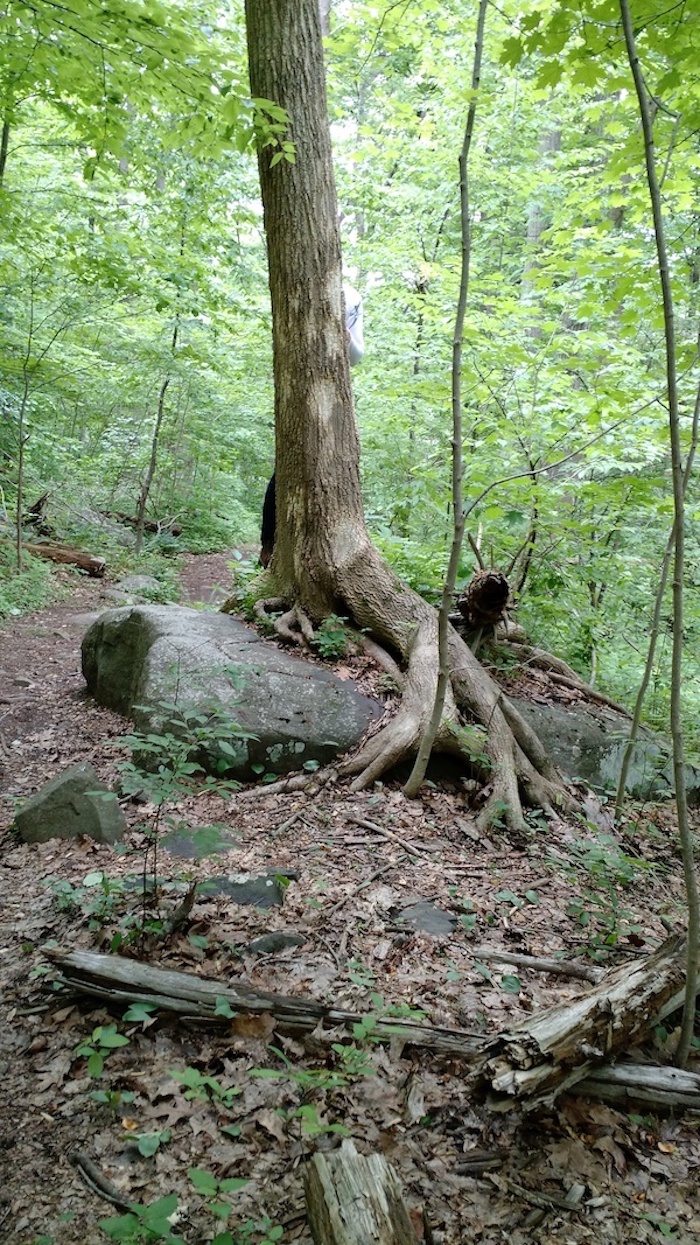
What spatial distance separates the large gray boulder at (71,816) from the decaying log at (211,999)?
1269 millimetres

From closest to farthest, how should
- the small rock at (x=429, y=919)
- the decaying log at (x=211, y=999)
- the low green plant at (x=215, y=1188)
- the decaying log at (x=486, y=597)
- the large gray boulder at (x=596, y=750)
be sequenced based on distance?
1. the low green plant at (x=215, y=1188)
2. the decaying log at (x=211, y=999)
3. the small rock at (x=429, y=919)
4. the large gray boulder at (x=596, y=750)
5. the decaying log at (x=486, y=597)

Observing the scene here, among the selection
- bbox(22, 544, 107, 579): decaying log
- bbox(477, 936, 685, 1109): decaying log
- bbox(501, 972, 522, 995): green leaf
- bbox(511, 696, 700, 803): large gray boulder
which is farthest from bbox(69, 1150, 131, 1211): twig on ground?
bbox(22, 544, 107, 579): decaying log

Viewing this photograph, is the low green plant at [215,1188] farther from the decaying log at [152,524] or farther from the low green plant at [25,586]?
the decaying log at [152,524]

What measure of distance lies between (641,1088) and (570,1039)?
0.37m

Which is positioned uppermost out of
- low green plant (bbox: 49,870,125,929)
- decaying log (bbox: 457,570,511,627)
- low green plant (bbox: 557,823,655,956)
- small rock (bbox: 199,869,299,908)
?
decaying log (bbox: 457,570,511,627)

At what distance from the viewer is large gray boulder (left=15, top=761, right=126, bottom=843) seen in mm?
3854

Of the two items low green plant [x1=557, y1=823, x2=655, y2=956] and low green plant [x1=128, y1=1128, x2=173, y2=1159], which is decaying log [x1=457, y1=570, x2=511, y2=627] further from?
low green plant [x1=128, y1=1128, x2=173, y2=1159]

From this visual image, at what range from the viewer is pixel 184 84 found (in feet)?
14.5

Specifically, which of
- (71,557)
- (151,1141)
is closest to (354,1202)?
(151,1141)

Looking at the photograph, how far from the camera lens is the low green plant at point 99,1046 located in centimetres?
226

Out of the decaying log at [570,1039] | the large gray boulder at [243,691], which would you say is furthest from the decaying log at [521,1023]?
the large gray boulder at [243,691]

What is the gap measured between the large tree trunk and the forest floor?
1647 millimetres

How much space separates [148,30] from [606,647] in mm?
6734

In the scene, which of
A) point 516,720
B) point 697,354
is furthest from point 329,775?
point 697,354
